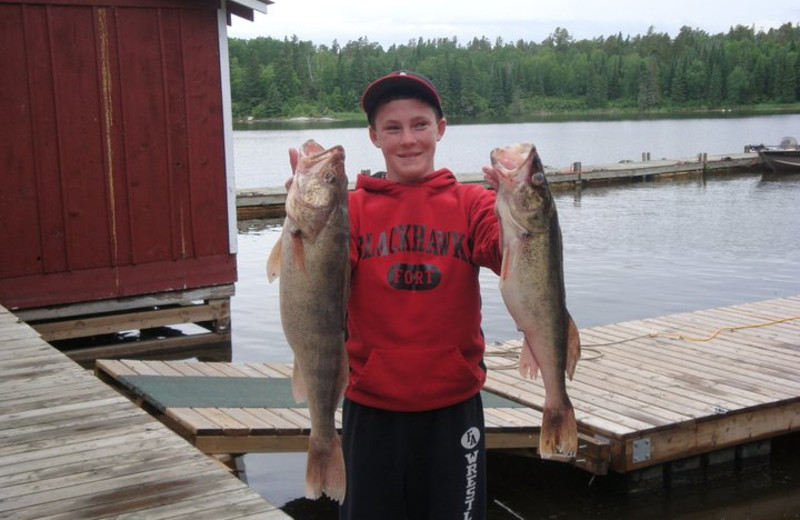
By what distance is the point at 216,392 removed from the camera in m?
7.34

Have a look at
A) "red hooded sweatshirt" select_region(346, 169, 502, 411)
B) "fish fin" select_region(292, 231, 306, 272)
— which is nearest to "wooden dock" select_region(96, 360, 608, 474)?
"red hooded sweatshirt" select_region(346, 169, 502, 411)

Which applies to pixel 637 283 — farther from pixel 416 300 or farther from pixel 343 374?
pixel 343 374

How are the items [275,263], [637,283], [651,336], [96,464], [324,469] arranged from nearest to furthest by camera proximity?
[275,263] → [324,469] → [96,464] → [651,336] → [637,283]

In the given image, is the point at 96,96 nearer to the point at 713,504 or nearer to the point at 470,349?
the point at 713,504

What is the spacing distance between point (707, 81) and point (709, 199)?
117m

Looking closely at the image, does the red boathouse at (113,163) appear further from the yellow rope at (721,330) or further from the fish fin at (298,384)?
the fish fin at (298,384)

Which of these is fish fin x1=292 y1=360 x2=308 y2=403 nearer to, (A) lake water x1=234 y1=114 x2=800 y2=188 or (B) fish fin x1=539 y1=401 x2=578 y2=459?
(B) fish fin x1=539 y1=401 x2=578 y2=459

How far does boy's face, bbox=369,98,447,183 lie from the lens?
130 inches

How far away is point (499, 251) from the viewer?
314 centimetres

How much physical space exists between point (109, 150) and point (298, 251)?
8.53 meters

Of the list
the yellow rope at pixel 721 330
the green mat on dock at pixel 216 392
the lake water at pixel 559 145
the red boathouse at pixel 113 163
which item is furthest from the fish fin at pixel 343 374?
the lake water at pixel 559 145

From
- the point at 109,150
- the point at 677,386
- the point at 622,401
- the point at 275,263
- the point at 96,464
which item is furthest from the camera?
the point at 109,150

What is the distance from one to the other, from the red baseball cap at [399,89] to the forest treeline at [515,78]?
11239 centimetres

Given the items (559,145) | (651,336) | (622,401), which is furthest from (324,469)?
(559,145)
